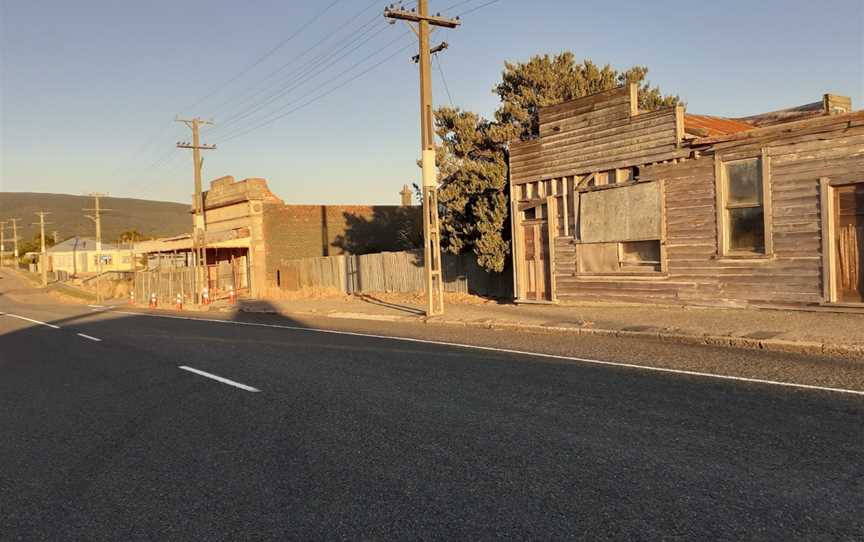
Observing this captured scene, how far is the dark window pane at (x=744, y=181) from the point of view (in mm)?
13594

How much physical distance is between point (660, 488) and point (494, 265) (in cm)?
1644

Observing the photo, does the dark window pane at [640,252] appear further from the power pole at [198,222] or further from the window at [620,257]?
the power pole at [198,222]

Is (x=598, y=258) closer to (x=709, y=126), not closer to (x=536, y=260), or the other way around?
(x=536, y=260)

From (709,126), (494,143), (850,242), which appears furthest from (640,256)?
(494,143)

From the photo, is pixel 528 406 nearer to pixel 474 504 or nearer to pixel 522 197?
pixel 474 504

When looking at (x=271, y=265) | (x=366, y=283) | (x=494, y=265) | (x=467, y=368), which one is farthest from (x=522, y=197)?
(x=271, y=265)

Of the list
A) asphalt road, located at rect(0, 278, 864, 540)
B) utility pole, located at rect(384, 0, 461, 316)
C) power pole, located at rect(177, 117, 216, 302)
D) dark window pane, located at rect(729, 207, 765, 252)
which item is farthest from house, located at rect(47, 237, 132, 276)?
asphalt road, located at rect(0, 278, 864, 540)

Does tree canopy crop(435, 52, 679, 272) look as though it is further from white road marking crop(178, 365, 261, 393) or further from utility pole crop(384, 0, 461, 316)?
white road marking crop(178, 365, 261, 393)

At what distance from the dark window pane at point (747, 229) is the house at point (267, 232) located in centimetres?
2621

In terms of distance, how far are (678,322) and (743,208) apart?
9.48ft

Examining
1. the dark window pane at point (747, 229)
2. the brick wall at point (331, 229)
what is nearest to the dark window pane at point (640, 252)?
the dark window pane at point (747, 229)

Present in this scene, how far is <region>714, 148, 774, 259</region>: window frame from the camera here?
1334 centimetres

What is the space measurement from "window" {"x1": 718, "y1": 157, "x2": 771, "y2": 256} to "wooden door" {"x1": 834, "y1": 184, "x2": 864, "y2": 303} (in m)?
1.24

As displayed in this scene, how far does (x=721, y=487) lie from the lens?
177 inches
